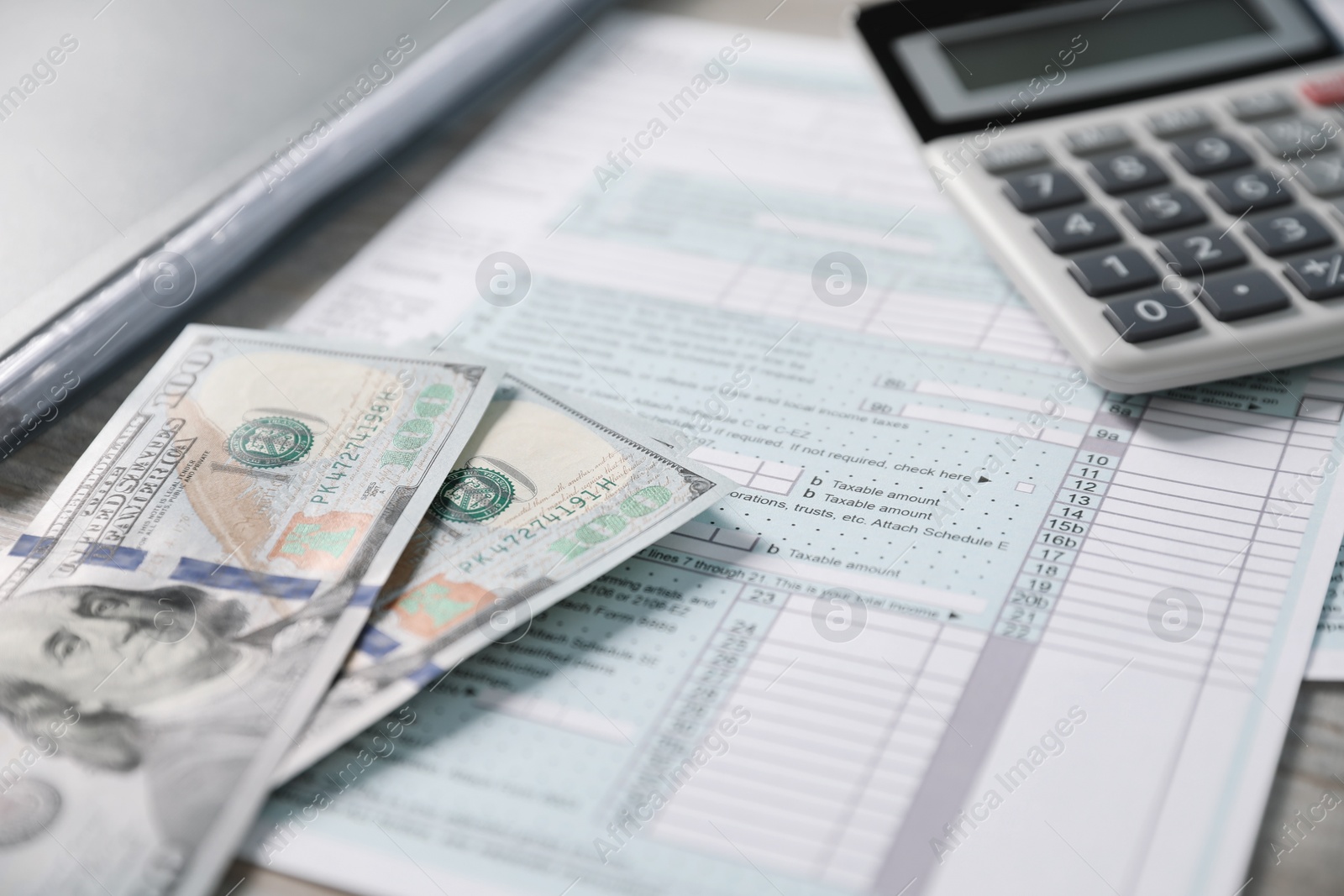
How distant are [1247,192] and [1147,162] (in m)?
0.04

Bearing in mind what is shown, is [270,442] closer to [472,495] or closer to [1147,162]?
[472,495]

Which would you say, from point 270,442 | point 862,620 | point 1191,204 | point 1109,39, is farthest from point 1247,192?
point 270,442

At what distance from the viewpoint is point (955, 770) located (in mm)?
306

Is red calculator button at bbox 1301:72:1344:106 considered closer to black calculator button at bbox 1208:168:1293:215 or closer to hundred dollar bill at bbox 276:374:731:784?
black calculator button at bbox 1208:168:1293:215

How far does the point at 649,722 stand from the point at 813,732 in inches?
1.9

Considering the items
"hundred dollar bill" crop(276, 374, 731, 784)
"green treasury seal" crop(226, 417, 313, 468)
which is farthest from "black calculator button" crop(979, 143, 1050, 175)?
"green treasury seal" crop(226, 417, 313, 468)

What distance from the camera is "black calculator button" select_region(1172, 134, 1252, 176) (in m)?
0.48

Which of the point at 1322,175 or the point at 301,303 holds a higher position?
the point at 301,303

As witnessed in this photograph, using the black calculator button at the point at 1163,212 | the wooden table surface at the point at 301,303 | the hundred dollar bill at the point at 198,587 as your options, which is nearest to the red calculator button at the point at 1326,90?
the black calculator button at the point at 1163,212

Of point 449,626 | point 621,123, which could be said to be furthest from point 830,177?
point 449,626

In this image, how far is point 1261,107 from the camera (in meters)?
0.50

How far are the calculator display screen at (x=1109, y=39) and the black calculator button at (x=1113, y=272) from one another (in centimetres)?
14

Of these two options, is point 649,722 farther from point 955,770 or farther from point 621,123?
point 621,123

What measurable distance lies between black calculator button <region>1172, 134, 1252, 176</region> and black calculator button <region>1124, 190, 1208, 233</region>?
0.07 feet
